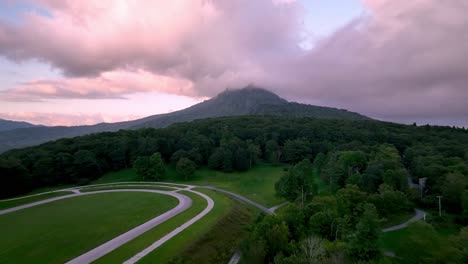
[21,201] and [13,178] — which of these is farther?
[13,178]

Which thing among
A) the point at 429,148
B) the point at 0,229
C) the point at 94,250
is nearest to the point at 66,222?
the point at 0,229

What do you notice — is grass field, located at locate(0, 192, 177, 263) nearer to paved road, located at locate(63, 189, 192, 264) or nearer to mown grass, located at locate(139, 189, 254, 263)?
paved road, located at locate(63, 189, 192, 264)

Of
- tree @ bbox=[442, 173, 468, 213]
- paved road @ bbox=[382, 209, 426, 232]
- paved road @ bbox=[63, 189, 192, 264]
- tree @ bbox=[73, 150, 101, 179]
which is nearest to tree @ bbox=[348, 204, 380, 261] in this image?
paved road @ bbox=[382, 209, 426, 232]

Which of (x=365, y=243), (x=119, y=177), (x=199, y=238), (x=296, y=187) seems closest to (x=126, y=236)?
(x=199, y=238)

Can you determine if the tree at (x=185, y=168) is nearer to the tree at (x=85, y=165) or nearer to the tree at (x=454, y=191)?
the tree at (x=85, y=165)

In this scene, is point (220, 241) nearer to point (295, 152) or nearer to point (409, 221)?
point (409, 221)

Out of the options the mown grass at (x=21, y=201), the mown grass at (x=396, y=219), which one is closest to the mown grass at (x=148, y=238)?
the mown grass at (x=396, y=219)
